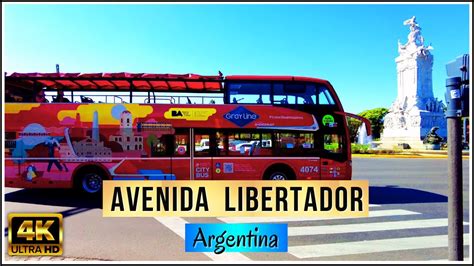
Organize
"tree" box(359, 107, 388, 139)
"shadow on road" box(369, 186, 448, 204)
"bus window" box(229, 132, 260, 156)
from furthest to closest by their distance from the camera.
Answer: "tree" box(359, 107, 388, 139)
"bus window" box(229, 132, 260, 156)
"shadow on road" box(369, 186, 448, 204)

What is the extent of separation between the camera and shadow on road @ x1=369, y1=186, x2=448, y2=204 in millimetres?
7703

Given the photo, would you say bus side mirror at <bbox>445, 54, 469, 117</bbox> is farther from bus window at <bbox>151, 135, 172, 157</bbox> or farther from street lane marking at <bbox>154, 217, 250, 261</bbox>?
bus window at <bbox>151, 135, 172, 157</bbox>

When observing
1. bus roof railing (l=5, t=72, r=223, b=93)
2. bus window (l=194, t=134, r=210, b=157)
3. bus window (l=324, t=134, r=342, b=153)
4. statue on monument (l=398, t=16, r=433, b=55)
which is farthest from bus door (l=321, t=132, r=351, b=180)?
statue on monument (l=398, t=16, r=433, b=55)

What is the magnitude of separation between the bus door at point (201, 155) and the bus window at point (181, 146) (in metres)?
0.20

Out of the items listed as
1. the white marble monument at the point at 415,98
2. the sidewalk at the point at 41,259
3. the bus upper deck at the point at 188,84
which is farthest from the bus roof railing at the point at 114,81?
the white marble monument at the point at 415,98

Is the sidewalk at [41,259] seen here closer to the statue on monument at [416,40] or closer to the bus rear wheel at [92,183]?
the bus rear wheel at [92,183]

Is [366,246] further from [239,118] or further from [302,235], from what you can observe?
[239,118]

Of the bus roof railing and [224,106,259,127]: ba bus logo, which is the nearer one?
the bus roof railing

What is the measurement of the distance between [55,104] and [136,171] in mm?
2854

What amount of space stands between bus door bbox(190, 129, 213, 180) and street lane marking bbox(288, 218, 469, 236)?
3.21 meters

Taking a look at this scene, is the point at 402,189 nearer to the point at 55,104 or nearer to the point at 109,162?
the point at 109,162

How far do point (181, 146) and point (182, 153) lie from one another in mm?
199

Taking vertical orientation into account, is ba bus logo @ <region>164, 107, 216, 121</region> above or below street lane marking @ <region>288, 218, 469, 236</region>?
above

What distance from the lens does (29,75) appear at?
7.70 metres
